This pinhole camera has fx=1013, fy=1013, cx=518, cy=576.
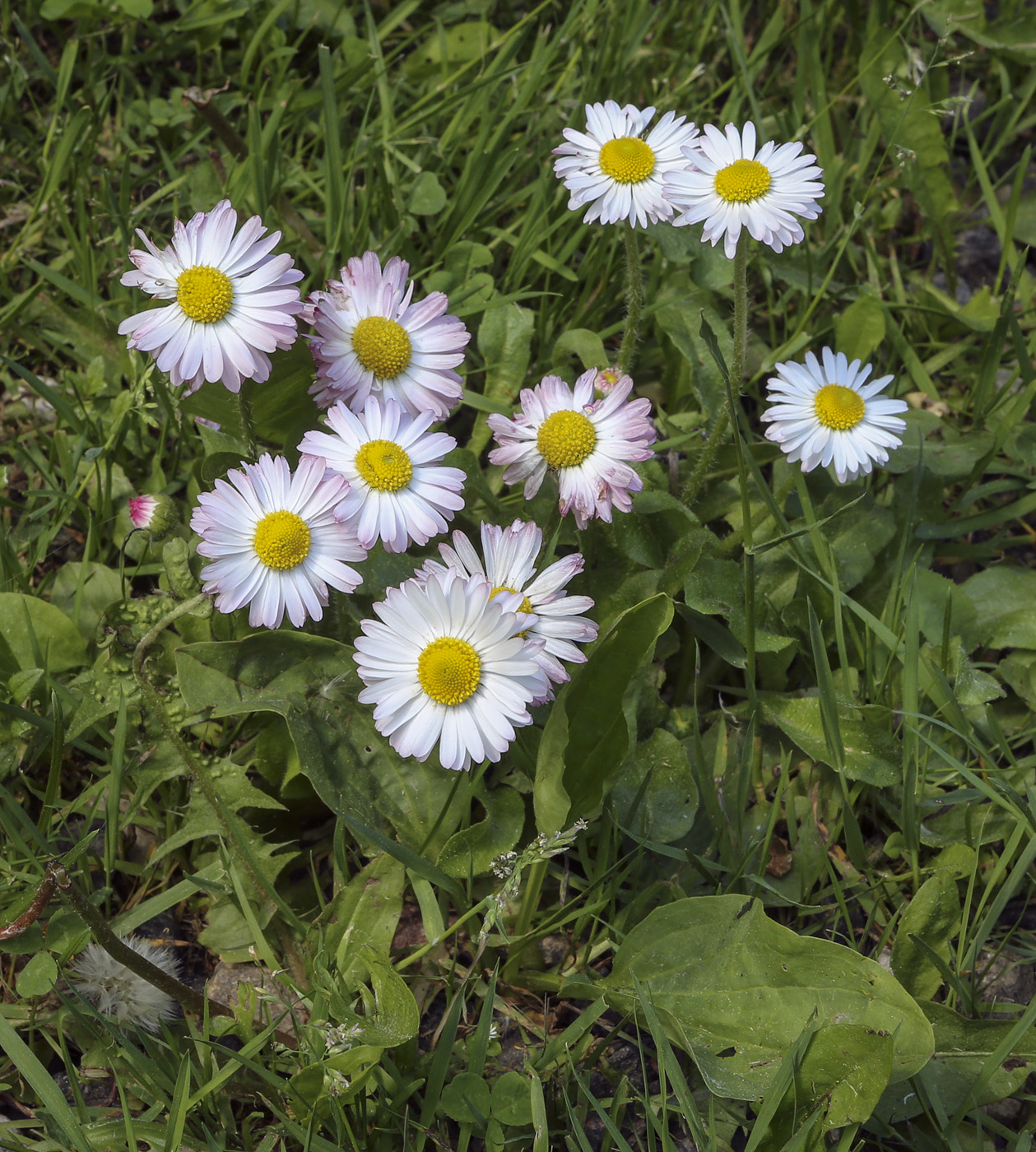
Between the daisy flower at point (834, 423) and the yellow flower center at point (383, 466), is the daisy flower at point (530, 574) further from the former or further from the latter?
the daisy flower at point (834, 423)

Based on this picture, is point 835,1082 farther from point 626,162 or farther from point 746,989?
point 626,162

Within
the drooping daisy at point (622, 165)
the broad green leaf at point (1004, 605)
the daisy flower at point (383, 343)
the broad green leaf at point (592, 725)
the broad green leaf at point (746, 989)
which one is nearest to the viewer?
the broad green leaf at point (746, 989)

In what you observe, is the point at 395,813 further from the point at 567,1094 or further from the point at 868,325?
the point at 868,325

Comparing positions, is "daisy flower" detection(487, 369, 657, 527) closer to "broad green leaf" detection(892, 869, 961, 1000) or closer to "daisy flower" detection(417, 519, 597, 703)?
"daisy flower" detection(417, 519, 597, 703)

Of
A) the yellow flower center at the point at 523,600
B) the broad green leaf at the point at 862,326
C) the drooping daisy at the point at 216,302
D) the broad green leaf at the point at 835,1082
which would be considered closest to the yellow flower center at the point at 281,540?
the drooping daisy at the point at 216,302

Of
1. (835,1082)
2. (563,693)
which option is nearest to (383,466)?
(563,693)

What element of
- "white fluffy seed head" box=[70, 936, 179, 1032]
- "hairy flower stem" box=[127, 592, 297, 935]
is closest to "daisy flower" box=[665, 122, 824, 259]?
"hairy flower stem" box=[127, 592, 297, 935]

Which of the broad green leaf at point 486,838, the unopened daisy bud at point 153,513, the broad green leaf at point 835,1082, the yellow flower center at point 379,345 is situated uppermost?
the yellow flower center at point 379,345
